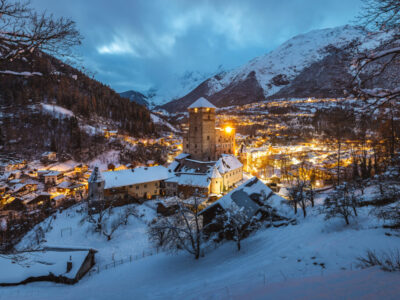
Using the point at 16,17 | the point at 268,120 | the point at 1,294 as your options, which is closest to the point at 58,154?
the point at 1,294

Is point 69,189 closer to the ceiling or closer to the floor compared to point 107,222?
closer to the ceiling

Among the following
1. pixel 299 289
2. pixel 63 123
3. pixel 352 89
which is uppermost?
pixel 63 123

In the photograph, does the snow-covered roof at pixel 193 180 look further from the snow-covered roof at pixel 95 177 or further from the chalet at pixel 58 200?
the chalet at pixel 58 200

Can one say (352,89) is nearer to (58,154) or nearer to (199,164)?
(199,164)

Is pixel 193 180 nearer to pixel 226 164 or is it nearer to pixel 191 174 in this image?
pixel 191 174

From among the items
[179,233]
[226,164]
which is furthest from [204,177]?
[179,233]

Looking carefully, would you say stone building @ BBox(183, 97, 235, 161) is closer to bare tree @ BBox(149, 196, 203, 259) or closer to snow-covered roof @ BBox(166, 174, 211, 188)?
snow-covered roof @ BBox(166, 174, 211, 188)
